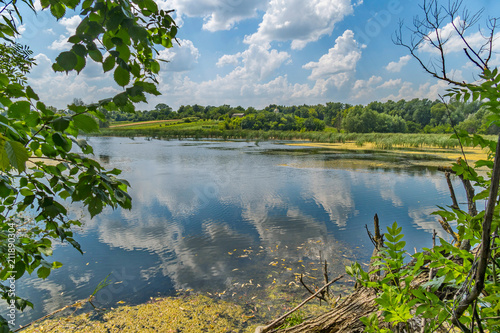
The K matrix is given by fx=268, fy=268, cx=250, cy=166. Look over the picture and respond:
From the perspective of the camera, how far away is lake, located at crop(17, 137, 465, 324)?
5.01 meters

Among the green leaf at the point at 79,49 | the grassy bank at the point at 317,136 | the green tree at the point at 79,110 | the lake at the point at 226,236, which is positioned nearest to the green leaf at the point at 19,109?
the green tree at the point at 79,110

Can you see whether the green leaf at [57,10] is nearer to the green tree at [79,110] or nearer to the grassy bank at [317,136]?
the green tree at [79,110]

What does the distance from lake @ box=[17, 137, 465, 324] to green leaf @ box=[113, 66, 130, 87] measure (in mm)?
2723

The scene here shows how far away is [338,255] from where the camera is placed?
20.1 feet

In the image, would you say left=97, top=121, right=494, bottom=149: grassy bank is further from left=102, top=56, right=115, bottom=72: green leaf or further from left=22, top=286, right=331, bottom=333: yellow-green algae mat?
left=102, top=56, right=115, bottom=72: green leaf

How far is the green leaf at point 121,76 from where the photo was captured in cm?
86

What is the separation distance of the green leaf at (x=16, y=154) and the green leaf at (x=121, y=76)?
13.0 inches

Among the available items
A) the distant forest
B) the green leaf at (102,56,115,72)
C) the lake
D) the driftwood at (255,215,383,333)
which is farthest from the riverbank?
the distant forest

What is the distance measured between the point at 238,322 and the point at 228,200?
6966mm

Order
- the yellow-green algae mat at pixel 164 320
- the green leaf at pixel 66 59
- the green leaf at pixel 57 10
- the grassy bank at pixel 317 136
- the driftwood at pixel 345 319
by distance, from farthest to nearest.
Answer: the grassy bank at pixel 317 136 < the yellow-green algae mat at pixel 164 320 < the driftwood at pixel 345 319 < the green leaf at pixel 57 10 < the green leaf at pixel 66 59

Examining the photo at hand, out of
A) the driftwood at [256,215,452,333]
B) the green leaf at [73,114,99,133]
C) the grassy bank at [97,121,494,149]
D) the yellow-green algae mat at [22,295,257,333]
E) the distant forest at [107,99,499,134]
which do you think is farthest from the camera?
the distant forest at [107,99,499,134]

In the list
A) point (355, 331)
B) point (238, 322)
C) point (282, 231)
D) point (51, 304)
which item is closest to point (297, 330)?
point (355, 331)

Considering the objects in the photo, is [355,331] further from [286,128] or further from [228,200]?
[286,128]

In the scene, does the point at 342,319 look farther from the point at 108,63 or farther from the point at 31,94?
the point at 31,94
